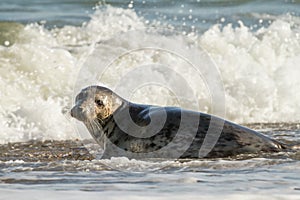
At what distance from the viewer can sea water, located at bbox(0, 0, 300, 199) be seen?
423 centimetres

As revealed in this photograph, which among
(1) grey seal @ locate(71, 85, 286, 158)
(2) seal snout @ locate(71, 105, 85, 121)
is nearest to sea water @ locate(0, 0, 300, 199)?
(1) grey seal @ locate(71, 85, 286, 158)

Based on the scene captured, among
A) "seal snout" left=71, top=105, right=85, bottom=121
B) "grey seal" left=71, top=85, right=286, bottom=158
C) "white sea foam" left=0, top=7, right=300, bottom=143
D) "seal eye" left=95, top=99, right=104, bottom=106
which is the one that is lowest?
"grey seal" left=71, top=85, right=286, bottom=158

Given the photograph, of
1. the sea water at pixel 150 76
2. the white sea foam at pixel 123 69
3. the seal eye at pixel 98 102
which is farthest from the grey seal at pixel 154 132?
the white sea foam at pixel 123 69

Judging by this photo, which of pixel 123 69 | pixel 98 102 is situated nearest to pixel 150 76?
pixel 123 69

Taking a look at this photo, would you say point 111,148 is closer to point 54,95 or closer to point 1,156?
point 1,156

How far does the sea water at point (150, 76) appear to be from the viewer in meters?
4.23

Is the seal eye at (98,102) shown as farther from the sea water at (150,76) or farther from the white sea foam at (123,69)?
the white sea foam at (123,69)

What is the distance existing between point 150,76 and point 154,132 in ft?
11.7

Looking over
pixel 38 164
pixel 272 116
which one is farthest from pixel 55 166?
pixel 272 116

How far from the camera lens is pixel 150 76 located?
9.12 metres

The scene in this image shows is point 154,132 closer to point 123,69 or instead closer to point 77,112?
point 77,112

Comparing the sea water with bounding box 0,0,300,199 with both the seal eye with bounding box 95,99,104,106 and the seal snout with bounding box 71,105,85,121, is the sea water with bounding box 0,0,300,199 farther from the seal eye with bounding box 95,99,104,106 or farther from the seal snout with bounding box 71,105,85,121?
the seal eye with bounding box 95,99,104,106

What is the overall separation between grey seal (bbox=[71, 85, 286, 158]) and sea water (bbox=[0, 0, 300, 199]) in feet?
1.17

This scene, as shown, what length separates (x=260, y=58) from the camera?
34.0ft
